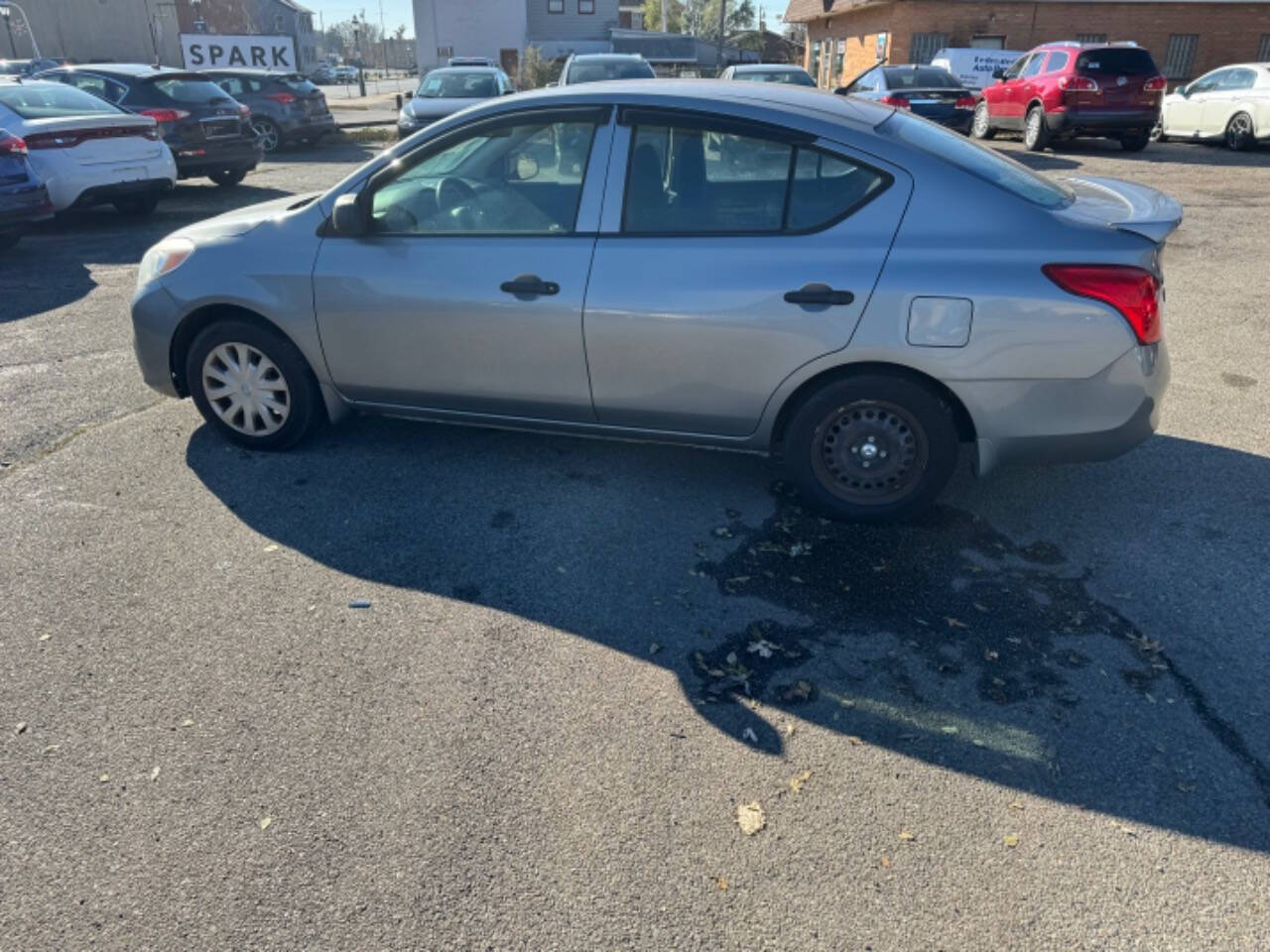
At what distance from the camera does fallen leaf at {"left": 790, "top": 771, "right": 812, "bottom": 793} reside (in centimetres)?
275

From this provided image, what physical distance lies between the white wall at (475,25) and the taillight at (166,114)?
1589 inches

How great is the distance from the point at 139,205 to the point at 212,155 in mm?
1652

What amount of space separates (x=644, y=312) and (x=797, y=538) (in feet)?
3.74

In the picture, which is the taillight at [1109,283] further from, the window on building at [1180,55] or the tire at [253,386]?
the window on building at [1180,55]

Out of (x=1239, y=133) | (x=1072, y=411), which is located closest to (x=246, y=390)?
(x=1072, y=411)

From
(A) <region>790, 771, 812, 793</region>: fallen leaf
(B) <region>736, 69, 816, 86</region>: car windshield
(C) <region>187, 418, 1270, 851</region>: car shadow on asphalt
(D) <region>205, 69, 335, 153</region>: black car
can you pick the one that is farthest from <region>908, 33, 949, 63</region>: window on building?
(A) <region>790, 771, 812, 793</region>: fallen leaf

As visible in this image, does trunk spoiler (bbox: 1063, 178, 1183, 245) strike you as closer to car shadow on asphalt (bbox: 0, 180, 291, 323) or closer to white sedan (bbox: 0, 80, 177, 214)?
car shadow on asphalt (bbox: 0, 180, 291, 323)

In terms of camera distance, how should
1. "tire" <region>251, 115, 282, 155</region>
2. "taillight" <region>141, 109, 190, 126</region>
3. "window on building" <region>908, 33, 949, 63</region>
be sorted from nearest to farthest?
"taillight" <region>141, 109, 190, 126</region> < "tire" <region>251, 115, 282, 155</region> < "window on building" <region>908, 33, 949, 63</region>

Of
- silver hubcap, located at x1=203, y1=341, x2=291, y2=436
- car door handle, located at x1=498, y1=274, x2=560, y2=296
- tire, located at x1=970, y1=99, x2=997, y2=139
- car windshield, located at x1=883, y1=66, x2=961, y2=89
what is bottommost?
tire, located at x1=970, y1=99, x2=997, y2=139

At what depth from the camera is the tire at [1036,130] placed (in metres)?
16.9

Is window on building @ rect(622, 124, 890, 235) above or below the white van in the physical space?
above

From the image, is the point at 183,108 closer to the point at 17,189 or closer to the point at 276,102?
the point at 17,189

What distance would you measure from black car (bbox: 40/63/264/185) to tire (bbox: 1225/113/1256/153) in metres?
16.0

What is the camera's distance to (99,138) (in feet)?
33.8
